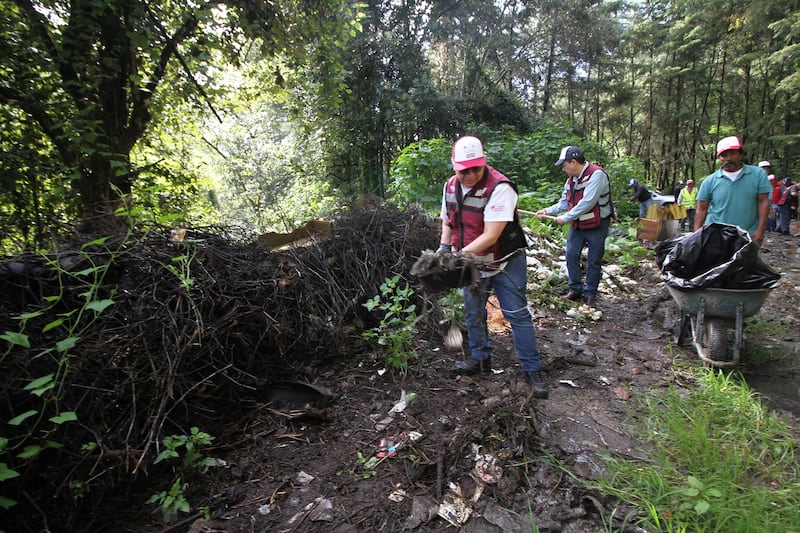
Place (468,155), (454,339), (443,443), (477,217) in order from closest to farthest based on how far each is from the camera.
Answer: (443,443), (468,155), (477,217), (454,339)

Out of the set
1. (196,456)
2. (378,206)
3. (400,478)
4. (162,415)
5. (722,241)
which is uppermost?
(378,206)

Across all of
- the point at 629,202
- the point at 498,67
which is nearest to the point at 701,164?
the point at 498,67

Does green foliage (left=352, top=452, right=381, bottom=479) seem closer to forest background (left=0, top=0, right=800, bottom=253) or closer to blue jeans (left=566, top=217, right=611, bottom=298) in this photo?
forest background (left=0, top=0, right=800, bottom=253)

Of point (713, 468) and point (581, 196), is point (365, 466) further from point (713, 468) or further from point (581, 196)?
→ point (581, 196)

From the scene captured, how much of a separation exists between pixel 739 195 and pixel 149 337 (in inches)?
217

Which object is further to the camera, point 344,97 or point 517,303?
point 344,97

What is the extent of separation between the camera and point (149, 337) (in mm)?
2564

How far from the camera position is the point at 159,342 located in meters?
2.59

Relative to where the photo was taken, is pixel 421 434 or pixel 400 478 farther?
pixel 421 434

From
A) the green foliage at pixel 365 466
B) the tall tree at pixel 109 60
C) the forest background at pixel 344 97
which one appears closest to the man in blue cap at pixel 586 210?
the forest background at pixel 344 97

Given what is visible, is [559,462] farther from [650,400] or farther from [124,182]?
[124,182]

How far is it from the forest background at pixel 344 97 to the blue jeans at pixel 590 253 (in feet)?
11.0

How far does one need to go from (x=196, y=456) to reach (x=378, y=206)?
137 inches


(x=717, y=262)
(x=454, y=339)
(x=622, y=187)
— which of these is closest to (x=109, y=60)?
(x=454, y=339)
